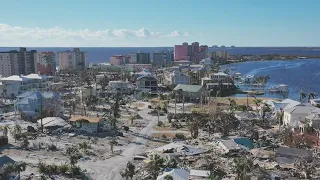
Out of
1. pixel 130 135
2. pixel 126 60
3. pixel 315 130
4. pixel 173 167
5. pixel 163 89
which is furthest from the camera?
pixel 126 60

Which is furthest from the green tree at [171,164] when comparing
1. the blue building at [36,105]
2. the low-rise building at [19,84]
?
the low-rise building at [19,84]

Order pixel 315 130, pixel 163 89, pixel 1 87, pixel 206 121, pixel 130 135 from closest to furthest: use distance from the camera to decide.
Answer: pixel 315 130, pixel 130 135, pixel 206 121, pixel 1 87, pixel 163 89

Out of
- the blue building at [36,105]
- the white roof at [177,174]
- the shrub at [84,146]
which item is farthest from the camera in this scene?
the blue building at [36,105]

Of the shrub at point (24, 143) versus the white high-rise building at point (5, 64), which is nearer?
the shrub at point (24, 143)

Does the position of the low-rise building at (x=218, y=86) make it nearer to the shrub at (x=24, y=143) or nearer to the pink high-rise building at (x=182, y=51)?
the shrub at (x=24, y=143)

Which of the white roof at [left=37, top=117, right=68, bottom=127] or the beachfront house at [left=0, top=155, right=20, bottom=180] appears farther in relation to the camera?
the white roof at [left=37, top=117, right=68, bottom=127]

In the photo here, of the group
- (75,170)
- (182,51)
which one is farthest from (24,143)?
(182,51)

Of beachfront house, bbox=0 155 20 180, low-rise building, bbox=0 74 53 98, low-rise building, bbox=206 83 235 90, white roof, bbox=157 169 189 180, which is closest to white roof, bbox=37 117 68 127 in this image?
beachfront house, bbox=0 155 20 180

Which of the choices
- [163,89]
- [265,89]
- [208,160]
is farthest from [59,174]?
[265,89]

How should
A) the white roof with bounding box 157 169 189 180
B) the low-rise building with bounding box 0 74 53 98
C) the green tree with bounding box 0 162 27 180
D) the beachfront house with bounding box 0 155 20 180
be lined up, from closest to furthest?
the green tree with bounding box 0 162 27 180
the white roof with bounding box 157 169 189 180
the beachfront house with bounding box 0 155 20 180
the low-rise building with bounding box 0 74 53 98

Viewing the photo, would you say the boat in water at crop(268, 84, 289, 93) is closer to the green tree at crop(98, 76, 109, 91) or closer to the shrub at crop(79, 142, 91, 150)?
the green tree at crop(98, 76, 109, 91)

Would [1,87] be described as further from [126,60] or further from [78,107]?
[126,60]
